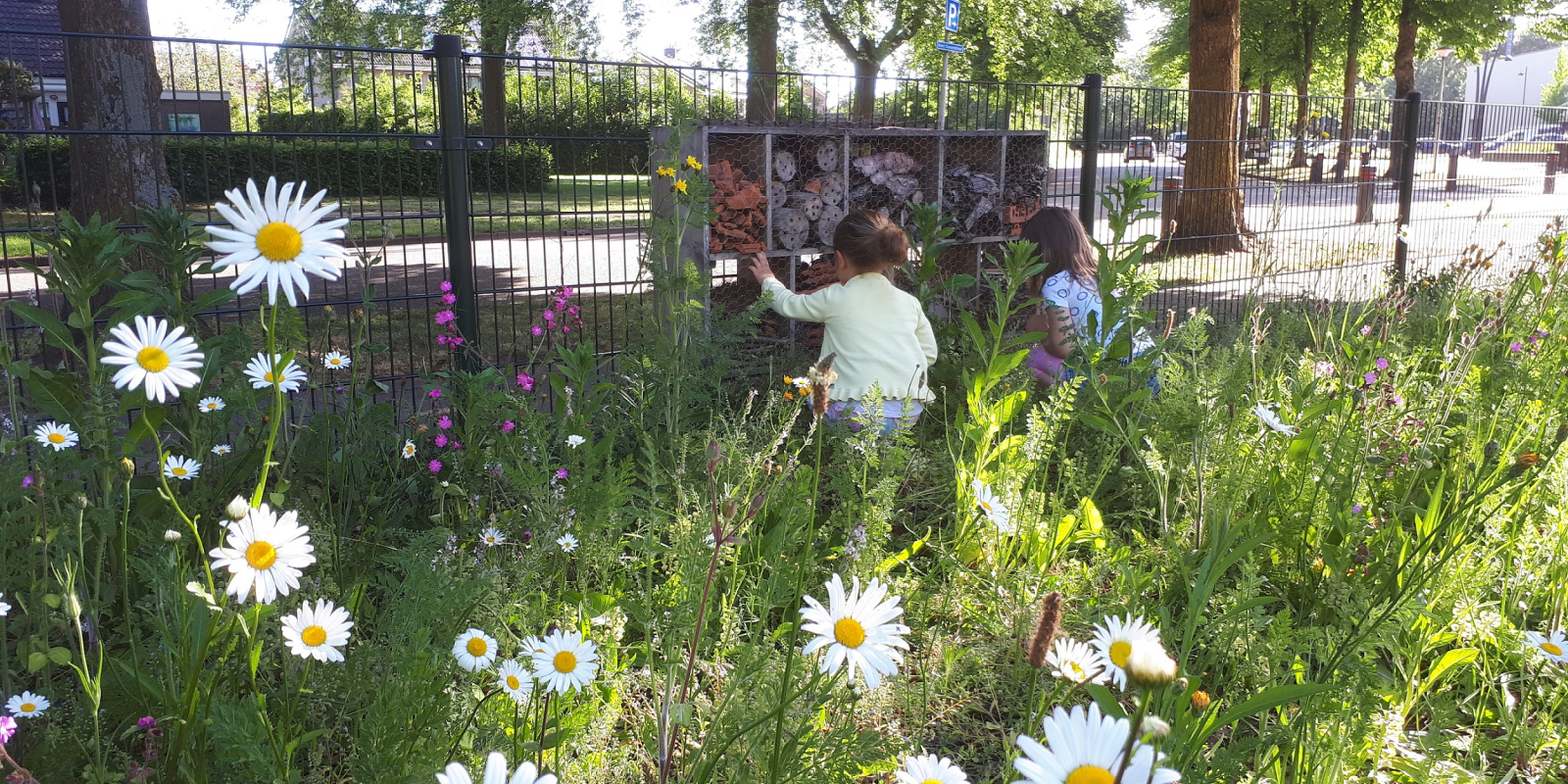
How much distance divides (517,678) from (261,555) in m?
0.42

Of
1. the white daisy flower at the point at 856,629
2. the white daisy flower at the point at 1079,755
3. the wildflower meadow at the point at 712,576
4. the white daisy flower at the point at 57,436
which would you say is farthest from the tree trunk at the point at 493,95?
the white daisy flower at the point at 1079,755

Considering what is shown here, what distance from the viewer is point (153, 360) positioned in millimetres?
1235

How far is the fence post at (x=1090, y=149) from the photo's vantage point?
20.0 ft

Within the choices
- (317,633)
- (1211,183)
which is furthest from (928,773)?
(1211,183)

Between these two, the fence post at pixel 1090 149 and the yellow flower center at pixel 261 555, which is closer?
the yellow flower center at pixel 261 555

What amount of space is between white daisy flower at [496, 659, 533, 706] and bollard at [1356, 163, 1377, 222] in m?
8.30

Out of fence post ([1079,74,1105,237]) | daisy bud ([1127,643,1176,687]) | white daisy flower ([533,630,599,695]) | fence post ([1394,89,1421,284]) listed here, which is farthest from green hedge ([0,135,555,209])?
fence post ([1394,89,1421,284])

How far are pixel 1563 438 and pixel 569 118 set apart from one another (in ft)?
11.8

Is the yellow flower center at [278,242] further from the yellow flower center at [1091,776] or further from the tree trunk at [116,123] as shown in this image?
the tree trunk at [116,123]

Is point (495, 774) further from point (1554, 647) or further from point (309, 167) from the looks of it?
point (309, 167)

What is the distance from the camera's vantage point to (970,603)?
104 inches

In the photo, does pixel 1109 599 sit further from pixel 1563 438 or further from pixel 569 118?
pixel 569 118

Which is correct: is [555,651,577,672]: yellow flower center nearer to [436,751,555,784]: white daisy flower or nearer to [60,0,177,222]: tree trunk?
[436,751,555,784]: white daisy flower

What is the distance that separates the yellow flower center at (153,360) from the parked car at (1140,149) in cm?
565
